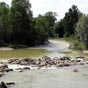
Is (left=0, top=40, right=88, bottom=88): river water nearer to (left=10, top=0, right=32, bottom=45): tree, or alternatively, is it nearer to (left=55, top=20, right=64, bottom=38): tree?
(left=10, top=0, right=32, bottom=45): tree

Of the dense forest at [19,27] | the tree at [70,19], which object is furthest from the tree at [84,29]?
the tree at [70,19]

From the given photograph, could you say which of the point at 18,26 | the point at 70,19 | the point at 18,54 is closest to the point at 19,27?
the point at 18,26

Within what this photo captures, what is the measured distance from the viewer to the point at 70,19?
364 ft

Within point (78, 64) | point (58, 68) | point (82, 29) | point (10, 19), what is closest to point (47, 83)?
point (58, 68)

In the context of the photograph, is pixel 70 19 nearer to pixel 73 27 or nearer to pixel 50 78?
pixel 73 27

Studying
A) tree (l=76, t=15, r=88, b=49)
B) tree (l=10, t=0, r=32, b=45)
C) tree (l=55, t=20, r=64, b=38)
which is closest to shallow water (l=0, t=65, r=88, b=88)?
tree (l=76, t=15, r=88, b=49)

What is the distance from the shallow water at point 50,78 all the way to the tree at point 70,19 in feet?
254

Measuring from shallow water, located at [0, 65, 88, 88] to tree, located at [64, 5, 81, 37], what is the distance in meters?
77.4

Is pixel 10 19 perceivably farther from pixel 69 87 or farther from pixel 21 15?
pixel 69 87

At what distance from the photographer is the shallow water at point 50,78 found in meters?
25.3

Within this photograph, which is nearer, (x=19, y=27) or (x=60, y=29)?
(x=19, y=27)

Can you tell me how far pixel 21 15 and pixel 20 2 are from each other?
4112 mm

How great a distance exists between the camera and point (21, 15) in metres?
72.4

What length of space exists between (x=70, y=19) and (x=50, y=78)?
3295 inches
